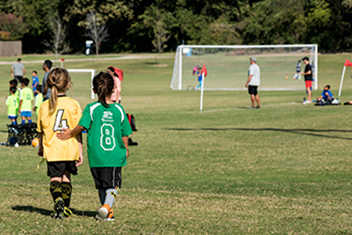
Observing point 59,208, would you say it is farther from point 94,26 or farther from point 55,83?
point 94,26

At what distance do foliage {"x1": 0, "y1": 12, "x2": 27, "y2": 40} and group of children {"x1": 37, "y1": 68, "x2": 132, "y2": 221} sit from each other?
2959 inches

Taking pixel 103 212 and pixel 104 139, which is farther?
pixel 104 139

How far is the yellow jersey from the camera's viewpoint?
548 centimetres

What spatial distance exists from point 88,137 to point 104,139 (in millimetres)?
185

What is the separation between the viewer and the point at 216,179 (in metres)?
9.93

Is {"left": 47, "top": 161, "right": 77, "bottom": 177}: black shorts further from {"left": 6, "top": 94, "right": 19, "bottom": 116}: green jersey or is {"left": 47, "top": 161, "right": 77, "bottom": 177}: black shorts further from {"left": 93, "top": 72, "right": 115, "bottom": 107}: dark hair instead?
{"left": 6, "top": 94, "right": 19, "bottom": 116}: green jersey

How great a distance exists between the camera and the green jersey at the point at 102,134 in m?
5.39

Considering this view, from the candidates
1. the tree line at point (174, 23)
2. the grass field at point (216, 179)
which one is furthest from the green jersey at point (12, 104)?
the tree line at point (174, 23)

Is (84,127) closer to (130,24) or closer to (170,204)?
(170,204)

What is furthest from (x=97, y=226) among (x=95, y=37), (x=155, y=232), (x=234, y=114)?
(x=95, y=37)

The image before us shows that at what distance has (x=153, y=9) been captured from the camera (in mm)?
74812

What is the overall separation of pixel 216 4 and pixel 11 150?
6589cm

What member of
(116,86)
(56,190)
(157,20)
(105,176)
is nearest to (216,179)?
(116,86)

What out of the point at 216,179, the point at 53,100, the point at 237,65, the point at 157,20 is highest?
the point at 157,20
